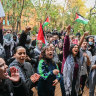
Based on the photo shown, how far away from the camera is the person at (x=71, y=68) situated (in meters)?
3.51

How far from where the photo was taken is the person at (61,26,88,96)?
3.51m

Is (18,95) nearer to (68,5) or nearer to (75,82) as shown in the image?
(75,82)

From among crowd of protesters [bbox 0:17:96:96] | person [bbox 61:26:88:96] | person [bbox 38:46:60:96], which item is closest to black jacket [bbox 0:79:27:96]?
crowd of protesters [bbox 0:17:96:96]

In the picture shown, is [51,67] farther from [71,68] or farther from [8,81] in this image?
[8,81]

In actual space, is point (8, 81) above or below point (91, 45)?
above

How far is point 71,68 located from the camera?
11.5 ft

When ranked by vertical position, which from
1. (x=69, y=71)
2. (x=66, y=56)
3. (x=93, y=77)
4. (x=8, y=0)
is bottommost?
(x=93, y=77)

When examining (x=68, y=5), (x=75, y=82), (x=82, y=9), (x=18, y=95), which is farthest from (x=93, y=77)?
(x=82, y=9)

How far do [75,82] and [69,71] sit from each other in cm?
32

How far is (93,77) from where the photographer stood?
404cm

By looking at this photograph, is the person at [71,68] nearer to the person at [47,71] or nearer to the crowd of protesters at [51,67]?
the crowd of protesters at [51,67]

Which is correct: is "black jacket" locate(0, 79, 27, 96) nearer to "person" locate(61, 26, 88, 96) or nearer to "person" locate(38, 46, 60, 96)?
"person" locate(38, 46, 60, 96)

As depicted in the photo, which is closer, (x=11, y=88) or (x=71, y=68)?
(x=11, y=88)

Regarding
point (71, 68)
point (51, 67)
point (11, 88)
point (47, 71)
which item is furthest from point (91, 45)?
point (11, 88)
